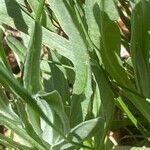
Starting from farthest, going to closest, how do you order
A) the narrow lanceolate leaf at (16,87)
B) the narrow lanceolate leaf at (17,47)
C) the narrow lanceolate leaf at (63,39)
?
1. the narrow lanceolate leaf at (17,47)
2. the narrow lanceolate leaf at (63,39)
3. the narrow lanceolate leaf at (16,87)

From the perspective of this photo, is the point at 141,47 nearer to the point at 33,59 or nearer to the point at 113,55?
the point at 113,55

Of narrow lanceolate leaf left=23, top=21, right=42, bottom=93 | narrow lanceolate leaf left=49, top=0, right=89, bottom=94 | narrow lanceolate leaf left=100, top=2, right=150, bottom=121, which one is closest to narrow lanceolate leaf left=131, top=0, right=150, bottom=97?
narrow lanceolate leaf left=100, top=2, right=150, bottom=121

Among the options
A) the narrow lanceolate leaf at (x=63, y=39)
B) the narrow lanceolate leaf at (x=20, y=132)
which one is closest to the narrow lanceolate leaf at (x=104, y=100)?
the narrow lanceolate leaf at (x=63, y=39)

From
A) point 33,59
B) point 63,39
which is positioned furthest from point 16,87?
point 63,39

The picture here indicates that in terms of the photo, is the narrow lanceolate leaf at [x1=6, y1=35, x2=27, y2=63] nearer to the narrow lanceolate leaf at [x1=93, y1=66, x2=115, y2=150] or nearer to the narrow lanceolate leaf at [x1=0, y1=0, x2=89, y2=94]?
the narrow lanceolate leaf at [x1=0, y1=0, x2=89, y2=94]

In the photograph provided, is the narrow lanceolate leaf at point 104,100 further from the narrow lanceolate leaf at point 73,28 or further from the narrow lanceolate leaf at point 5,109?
the narrow lanceolate leaf at point 5,109

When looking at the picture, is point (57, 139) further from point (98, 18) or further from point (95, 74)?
point (98, 18)
